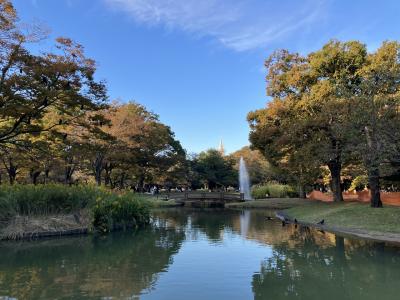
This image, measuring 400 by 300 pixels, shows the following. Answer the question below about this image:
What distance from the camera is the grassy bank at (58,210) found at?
17.1 meters

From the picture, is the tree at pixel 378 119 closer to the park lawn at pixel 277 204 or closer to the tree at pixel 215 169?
the park lawn at pixel 277 204

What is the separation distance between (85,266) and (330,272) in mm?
7519

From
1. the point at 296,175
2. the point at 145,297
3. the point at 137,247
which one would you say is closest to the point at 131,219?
the point at 137,247

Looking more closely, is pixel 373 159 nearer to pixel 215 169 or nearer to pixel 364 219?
pixel 364 219

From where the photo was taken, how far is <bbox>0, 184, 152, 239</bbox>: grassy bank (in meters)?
17.1

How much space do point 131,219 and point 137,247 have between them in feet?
20.7

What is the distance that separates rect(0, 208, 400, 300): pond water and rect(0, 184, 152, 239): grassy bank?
1139 millimetres

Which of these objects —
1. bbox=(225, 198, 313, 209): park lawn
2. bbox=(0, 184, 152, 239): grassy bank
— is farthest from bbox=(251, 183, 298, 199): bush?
bbox=(0, 184, 152, 239): grassy bank

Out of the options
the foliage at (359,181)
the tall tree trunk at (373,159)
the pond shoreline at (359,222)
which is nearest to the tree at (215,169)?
the foliage at (359,181)

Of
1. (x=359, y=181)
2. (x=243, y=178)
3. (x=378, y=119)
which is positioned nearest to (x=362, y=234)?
(x=378, y=119)

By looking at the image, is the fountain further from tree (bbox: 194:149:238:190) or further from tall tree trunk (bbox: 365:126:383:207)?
tall tree trunk (bbox: 365:126:383:207)

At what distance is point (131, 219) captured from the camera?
867 inches

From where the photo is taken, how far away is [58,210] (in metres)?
18.9

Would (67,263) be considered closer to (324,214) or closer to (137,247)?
(137,247)
